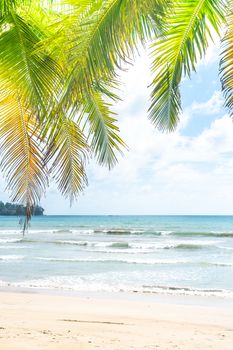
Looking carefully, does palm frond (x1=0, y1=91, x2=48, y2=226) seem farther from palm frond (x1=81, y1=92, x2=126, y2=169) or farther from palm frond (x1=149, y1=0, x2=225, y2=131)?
palm frond (x1=149, y1=0, x2=225, y2=131)

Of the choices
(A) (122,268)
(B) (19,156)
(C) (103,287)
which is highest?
(B) (19,156)

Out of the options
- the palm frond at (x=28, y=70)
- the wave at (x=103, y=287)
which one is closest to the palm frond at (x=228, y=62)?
the palm frond at (x=28, y=70)

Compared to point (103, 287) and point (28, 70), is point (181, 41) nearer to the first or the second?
point (28, 70)

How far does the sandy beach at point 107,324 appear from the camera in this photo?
24.3 feet

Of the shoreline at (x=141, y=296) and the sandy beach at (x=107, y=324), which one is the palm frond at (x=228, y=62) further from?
the shoreline at (x=141, y=296)

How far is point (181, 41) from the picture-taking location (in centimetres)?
413

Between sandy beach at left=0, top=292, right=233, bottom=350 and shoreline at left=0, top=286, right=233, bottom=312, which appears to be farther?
shoreline at left=0, top=286, right=233, bottom=312

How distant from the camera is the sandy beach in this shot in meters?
7.40

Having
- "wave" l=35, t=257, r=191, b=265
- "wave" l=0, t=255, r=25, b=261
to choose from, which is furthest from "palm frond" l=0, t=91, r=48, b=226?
"wave" l=0, t=255, r=25, b=261

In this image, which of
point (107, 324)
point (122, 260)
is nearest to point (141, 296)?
point (107, 324)

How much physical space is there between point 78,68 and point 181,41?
94cm

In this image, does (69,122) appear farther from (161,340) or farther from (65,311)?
(65,311)

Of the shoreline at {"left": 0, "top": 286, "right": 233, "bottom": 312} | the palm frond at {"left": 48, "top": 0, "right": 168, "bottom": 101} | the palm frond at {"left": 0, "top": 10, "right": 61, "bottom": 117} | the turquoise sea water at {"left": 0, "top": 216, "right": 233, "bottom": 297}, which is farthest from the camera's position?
the turquoise sea water at {"left": 0, "top": 216, "right": 233, "bottom": 297}

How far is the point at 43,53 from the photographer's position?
15.1 feet
